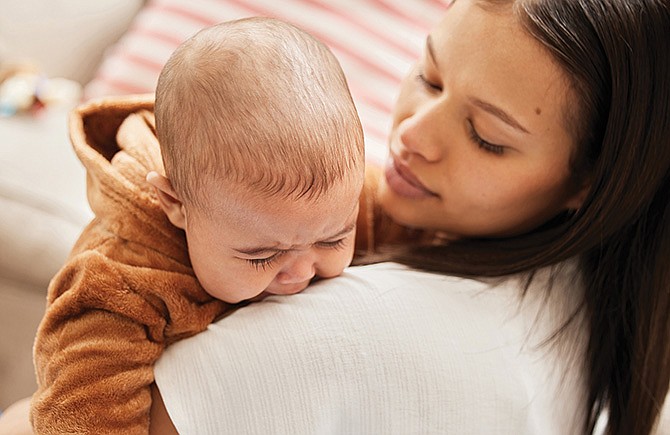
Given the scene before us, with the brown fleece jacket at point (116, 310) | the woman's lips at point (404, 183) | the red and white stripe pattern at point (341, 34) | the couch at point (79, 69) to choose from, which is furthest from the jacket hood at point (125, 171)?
the red and white stripe pattern at point (341, 34)

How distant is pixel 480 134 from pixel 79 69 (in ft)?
4.44

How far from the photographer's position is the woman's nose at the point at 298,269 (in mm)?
897

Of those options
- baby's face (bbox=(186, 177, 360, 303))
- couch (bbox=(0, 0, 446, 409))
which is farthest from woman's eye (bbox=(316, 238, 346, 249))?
couch (bbox=(0, 0, 446, 409))

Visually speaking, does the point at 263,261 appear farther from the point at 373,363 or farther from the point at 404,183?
the point at 404,183

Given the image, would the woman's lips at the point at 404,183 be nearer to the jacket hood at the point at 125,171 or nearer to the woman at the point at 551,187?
the woman at the point at 551,187

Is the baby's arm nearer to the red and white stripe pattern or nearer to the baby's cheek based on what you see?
the baby's cheek

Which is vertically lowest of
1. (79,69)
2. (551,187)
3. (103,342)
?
(79,69)

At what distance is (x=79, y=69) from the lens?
6.69ft

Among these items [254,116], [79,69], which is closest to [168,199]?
[254,116]

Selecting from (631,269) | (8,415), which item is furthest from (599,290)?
(8,415)

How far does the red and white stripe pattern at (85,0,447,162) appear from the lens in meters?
1.75

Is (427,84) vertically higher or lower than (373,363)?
higher

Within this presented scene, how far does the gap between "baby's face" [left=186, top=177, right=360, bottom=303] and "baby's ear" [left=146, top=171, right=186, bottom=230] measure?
22 millimetres

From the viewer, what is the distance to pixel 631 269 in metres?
1.07
